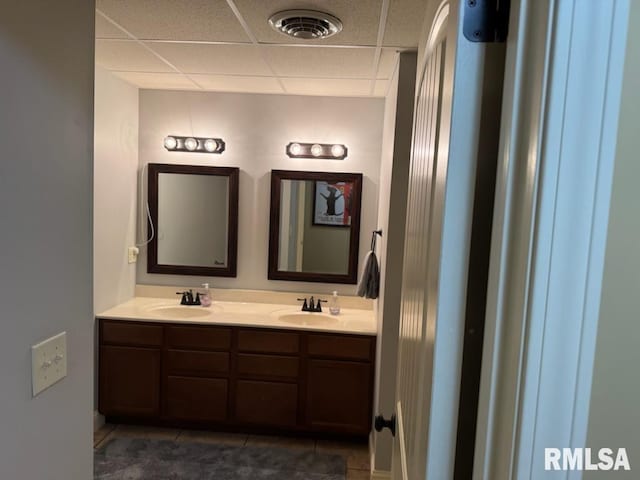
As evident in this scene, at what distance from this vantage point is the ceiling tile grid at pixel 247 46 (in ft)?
5.74

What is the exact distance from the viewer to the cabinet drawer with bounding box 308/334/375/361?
278 centimetres

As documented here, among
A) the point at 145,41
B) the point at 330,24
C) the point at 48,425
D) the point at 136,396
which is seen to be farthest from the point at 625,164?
the point at 136,396

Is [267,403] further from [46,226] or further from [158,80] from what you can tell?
[158,80]

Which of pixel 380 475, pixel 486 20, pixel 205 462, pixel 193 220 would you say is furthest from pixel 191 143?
pixel 486 20

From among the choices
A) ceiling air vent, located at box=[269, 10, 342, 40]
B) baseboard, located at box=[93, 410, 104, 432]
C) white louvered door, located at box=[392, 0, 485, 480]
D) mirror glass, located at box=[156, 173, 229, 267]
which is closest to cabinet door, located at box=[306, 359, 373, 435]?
mirror glass, located at box=[156, 173, 229, 267]

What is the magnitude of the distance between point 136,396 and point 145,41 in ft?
7.43

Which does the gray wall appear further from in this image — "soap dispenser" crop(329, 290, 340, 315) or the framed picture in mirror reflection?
the framed picture in mirror reflection

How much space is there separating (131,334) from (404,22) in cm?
252

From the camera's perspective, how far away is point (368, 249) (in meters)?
3.25

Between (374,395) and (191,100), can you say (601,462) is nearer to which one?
(374,395)

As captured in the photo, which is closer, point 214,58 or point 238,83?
point 214,58

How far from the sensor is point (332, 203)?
128 inches

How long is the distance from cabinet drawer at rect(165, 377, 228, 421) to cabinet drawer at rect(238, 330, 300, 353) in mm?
309

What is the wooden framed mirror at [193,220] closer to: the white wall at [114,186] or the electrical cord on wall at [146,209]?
the electrical cord on wall at [146,209]
